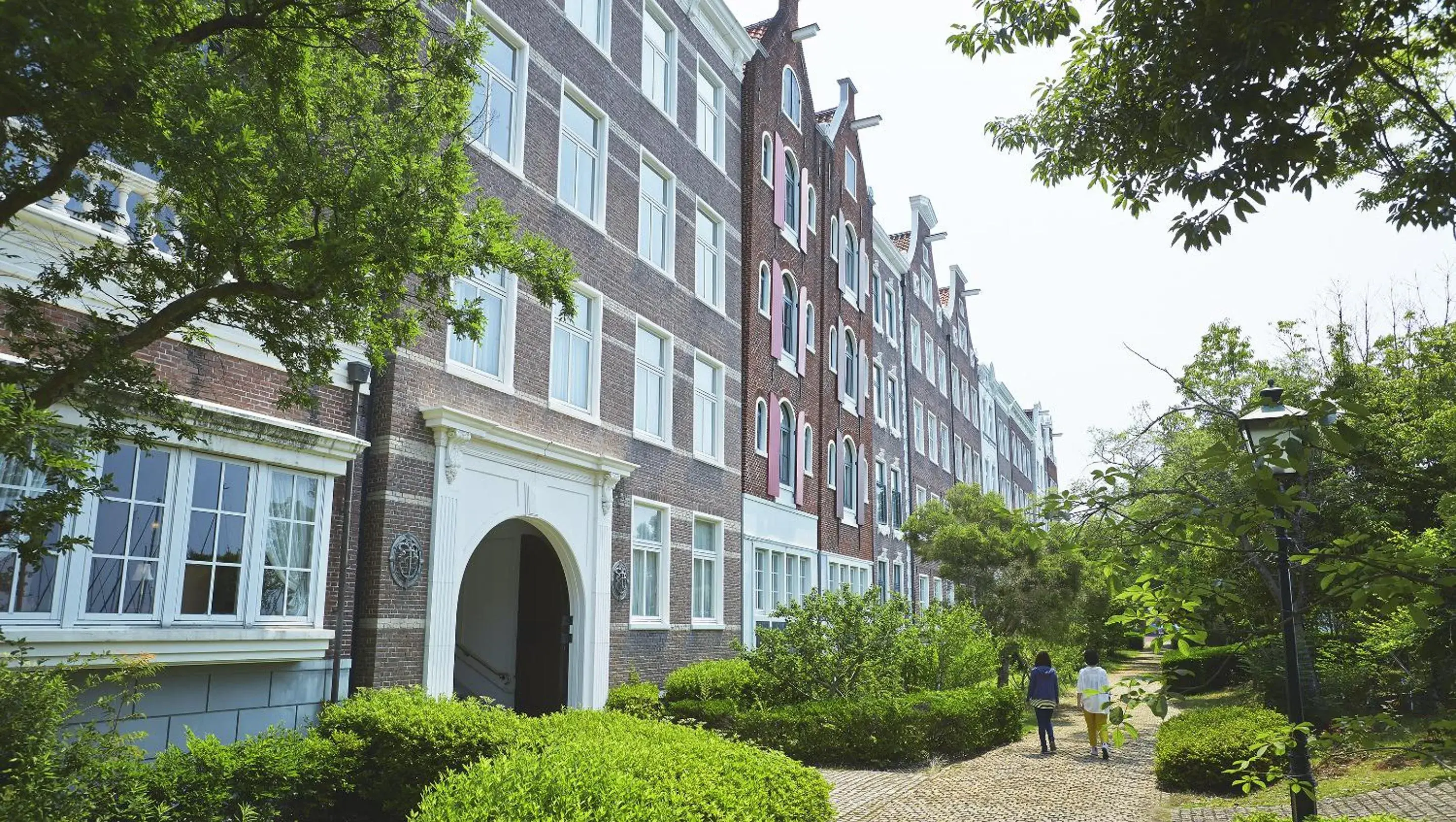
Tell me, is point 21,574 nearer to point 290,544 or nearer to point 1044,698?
point 290,544

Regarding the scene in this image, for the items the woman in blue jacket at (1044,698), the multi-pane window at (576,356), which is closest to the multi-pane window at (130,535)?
the multi-pane window at (576,356)

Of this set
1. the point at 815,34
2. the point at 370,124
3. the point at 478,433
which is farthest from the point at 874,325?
the point at 370,124

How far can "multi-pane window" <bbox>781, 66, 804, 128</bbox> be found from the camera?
25.8 meters

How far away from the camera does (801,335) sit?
25.7 metres

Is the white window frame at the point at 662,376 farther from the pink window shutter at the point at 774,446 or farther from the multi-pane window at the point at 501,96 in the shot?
the pink window shutter at the point at 774,446

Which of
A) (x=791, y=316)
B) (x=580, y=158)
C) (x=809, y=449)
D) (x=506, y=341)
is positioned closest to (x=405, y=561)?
(x=506, y=341)

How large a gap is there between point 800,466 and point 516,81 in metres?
12.6

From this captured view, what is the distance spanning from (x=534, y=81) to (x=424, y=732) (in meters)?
9.99

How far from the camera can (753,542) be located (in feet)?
72.0

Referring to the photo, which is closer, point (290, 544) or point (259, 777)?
point (259, 777)

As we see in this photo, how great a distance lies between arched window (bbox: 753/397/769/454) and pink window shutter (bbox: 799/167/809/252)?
5.19m

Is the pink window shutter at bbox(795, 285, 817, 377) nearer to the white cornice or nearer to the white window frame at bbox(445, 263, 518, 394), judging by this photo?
the white cornice

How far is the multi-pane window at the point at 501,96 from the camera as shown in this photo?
1427cm

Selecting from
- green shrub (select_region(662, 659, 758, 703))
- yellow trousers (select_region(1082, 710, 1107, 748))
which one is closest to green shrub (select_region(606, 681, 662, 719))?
green shrub (select_region(662, 659, 758, 703))
